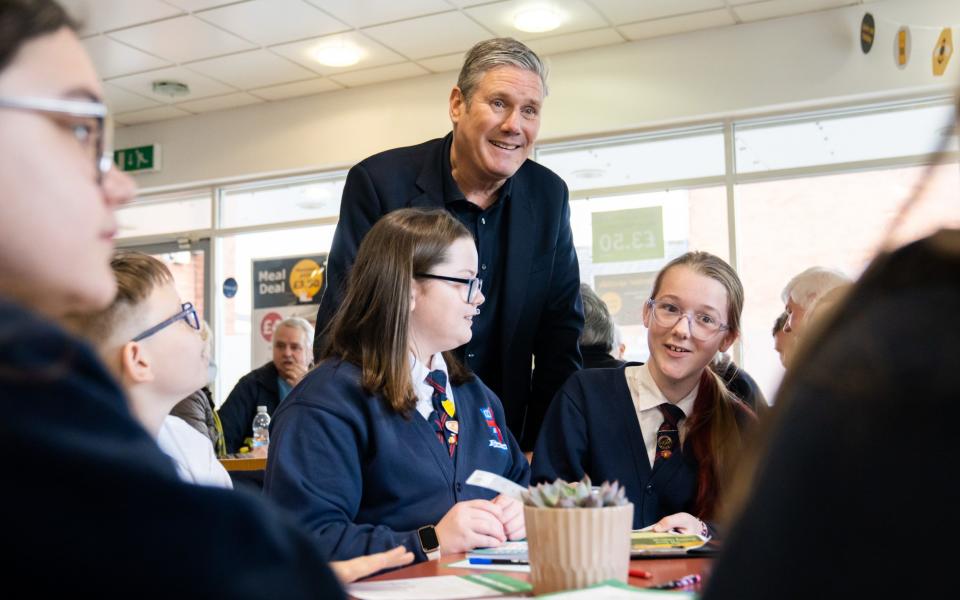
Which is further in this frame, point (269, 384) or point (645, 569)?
point (269, 384)

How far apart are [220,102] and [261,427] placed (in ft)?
11.6

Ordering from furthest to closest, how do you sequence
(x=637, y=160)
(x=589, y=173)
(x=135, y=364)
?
(x=589, y=173), (x=637, y=160), (x=135, y=364)

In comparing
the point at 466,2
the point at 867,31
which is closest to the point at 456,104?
the point at 466,2

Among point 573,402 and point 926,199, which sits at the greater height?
point 926,199

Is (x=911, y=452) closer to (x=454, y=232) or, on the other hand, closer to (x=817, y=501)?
(x=817, y=501)

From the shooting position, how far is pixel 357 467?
178cm

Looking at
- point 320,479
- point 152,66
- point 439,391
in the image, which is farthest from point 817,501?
point 152,66

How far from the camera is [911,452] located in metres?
0.41

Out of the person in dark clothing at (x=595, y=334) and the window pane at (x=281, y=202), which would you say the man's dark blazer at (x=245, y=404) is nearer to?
the person in dark clothing at (x=595, y=334)

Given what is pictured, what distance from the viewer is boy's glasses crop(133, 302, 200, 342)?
2.01 m

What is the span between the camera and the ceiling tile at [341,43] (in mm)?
6398

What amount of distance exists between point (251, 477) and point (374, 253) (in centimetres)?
235

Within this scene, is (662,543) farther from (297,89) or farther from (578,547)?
(297,89)

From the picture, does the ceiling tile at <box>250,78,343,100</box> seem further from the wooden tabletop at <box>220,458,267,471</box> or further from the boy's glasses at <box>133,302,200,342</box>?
the boy's glasses at <box>133,302,200,342</box>
